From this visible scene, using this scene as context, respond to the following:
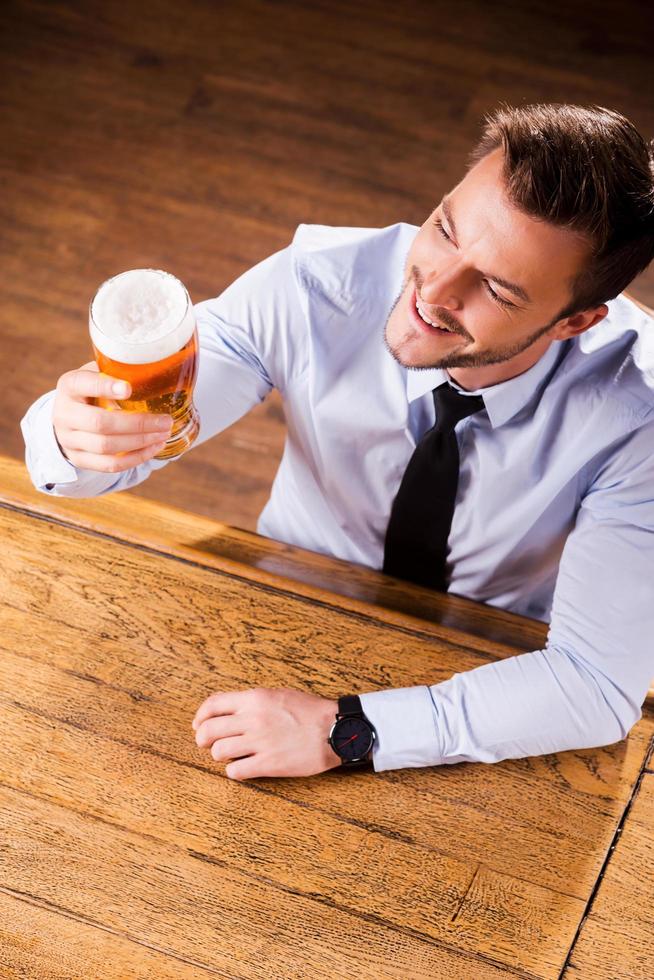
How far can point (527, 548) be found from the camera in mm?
1769

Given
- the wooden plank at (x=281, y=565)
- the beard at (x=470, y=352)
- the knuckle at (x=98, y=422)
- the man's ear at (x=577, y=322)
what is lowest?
the wooden plank at (x=281, y=565)

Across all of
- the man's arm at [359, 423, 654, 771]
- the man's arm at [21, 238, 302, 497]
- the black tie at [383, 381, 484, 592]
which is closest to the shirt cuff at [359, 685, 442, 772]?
the man's arm at [359, 423, 654, 771]

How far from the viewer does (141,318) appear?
48.8 inches

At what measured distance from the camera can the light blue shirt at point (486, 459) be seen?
1408mm

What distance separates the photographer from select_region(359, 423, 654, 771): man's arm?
4.52 ft

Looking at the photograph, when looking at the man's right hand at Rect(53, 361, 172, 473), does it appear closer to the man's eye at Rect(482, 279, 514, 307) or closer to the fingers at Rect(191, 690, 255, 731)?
the fingers at Rect(191, 690, 255, 731)

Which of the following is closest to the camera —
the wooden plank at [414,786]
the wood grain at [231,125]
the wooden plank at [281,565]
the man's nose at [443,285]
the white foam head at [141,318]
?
the white foam head at [141,318]

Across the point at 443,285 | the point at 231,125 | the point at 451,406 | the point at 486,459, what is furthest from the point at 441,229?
the point at 231,125

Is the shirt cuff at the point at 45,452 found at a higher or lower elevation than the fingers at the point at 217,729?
higher

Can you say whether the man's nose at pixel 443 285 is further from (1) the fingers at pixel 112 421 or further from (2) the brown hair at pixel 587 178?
(1) the fingers at pixel 112 421

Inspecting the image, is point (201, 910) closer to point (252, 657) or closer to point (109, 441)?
point (252, 657)

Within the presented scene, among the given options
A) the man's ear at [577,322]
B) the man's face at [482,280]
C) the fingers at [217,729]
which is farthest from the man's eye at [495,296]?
the fingers at [217,729]

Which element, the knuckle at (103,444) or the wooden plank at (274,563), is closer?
the knuckle at (103,444)

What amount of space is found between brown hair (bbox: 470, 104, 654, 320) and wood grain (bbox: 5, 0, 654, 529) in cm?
156
